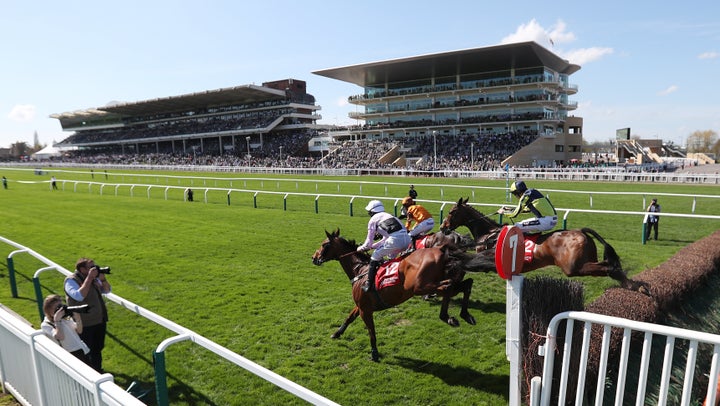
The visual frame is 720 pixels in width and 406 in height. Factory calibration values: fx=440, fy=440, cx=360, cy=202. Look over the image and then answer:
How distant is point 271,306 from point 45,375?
3.31 metres

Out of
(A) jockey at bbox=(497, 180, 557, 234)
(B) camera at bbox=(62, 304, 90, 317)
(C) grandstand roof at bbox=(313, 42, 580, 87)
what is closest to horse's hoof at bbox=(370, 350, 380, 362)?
(B) camera at bbox=(62, 304, 90, 317)

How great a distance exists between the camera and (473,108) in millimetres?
48500

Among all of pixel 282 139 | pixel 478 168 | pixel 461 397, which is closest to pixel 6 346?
pixel 461 397

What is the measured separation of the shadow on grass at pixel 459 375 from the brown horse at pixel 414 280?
358mm

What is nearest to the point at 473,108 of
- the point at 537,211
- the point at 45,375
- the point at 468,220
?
the point at 468,220

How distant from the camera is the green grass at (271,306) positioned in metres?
4.30

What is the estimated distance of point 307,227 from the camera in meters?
12.5

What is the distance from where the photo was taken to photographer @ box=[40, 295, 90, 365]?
375 cm

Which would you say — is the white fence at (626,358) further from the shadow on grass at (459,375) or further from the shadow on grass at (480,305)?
the shadow on grass at (480,305)

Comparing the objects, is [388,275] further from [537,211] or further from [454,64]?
[454,64]

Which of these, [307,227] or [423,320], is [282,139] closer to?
[307,227]

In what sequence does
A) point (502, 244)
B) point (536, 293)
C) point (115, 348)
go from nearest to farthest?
point (502, 244), point (536, 293), point (115, 348)

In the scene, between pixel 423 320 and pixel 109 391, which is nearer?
pixel 109 391

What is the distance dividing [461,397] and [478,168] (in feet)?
106
